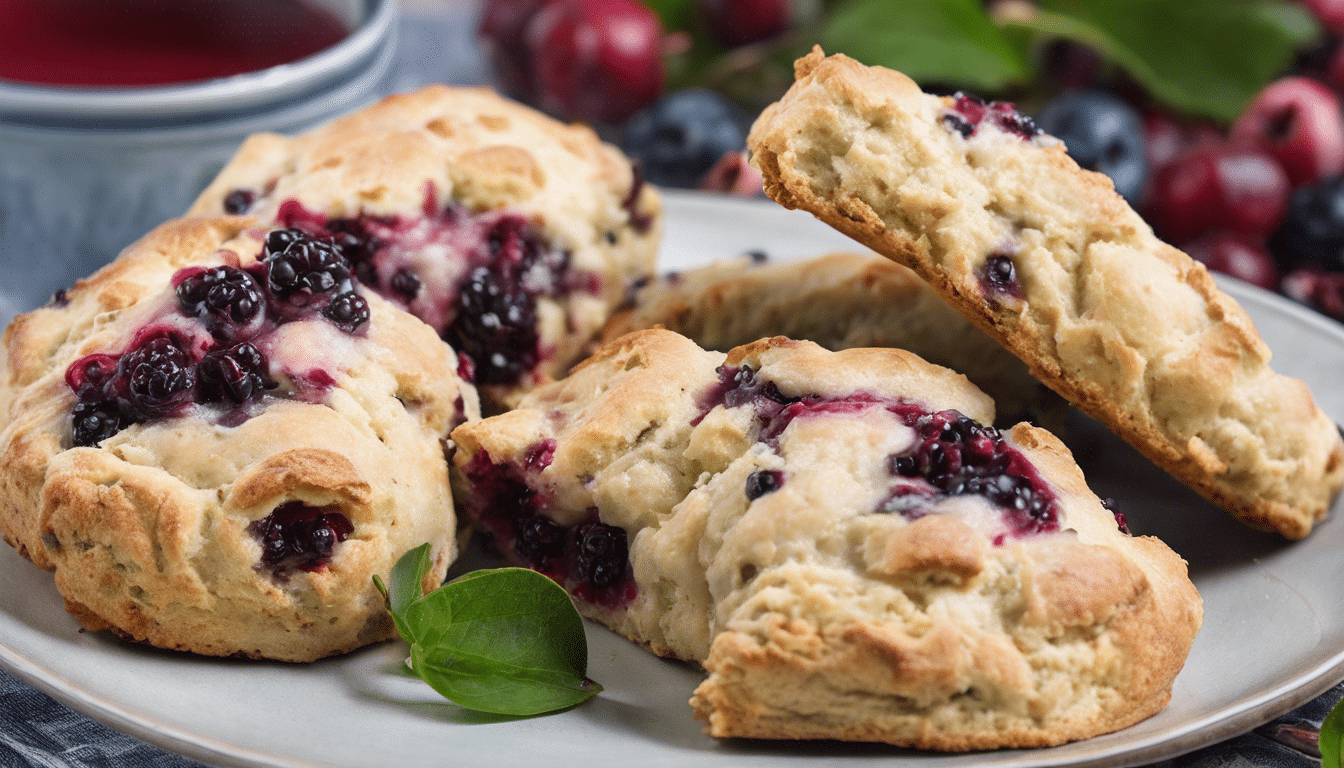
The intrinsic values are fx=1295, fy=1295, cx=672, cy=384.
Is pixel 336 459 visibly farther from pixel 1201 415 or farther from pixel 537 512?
pixel 1201 415

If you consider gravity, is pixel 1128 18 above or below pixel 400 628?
above

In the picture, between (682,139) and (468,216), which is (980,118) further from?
(682,139)

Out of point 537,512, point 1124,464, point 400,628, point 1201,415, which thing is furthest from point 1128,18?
point 400,628

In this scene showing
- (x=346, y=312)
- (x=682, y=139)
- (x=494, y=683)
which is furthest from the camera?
(x=682, y=139)

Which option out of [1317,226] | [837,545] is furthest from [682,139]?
[837,545]

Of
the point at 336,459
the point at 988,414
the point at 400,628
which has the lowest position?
the point at 400,628

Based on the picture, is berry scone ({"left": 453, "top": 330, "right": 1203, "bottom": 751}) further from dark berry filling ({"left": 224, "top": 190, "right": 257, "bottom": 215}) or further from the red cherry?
the red cherry
